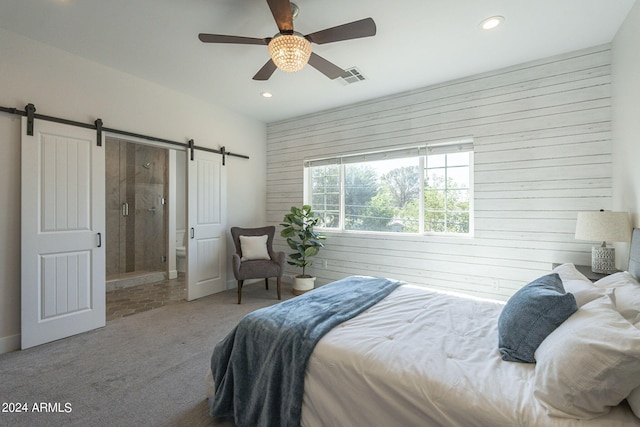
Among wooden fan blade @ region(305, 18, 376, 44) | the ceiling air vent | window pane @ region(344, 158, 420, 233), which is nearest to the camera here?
wooden fan blade @ region(305, 18, 376, 44)

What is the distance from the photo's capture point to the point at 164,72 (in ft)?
10.8

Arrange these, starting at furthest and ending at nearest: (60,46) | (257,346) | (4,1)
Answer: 1. (60,46)
2. (4,1)
3. (257,346)

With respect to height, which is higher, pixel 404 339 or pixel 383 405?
pixel 404 339

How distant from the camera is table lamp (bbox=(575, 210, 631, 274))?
7.23ft

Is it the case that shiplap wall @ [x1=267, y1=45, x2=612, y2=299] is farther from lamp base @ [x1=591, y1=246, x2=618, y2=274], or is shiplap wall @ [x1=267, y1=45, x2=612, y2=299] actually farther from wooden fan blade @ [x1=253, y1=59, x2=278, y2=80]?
wooden fan blade @ [x1=253, y1=59, x2=278, y2=80]

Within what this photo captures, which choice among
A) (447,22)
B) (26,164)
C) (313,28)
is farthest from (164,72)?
(447,22)

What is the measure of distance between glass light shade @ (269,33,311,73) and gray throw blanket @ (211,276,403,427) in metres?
1.74

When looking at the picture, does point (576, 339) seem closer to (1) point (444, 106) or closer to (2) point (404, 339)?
(2) point (404, 339)

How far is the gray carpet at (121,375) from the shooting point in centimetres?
178

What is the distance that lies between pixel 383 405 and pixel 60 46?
4.01 m

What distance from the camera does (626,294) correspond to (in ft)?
4.81

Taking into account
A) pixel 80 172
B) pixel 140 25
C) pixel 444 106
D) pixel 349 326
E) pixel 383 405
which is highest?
pixel 140 25
